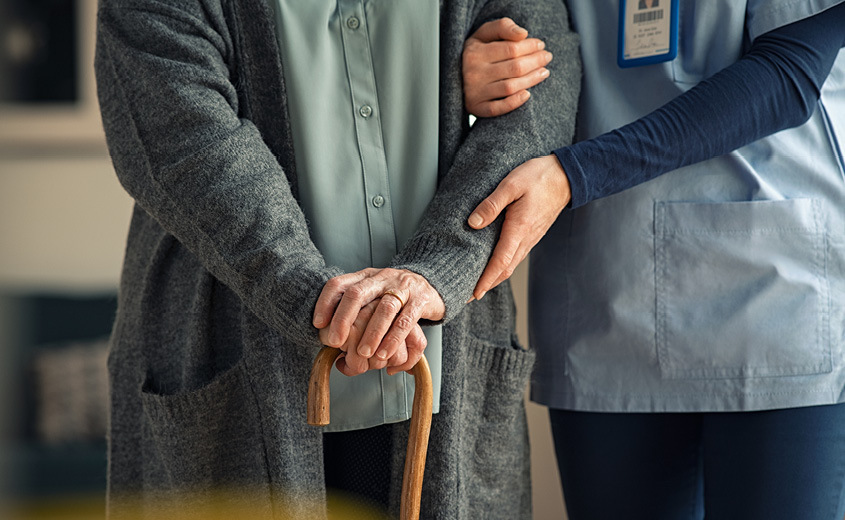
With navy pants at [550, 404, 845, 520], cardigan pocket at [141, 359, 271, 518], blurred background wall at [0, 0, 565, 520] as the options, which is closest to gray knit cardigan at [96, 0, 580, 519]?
cardigan pocket at [141, 359, 271, 518]

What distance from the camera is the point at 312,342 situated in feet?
2.97

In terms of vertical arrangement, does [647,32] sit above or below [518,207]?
above

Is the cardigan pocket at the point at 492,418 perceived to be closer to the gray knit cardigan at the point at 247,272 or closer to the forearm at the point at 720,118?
the gray knit cardigan at the point at 247,272

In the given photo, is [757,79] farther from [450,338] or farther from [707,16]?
[450,338]

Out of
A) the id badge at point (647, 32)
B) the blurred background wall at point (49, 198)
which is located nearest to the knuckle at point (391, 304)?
the id badge at point (647, 32)

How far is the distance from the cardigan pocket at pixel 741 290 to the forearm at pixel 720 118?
0.10 meters

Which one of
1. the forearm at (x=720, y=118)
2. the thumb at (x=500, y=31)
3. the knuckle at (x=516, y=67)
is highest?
the thumb at (x=500, y=31)

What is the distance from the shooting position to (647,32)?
43.6 inches

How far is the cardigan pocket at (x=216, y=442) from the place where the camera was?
1.01 m

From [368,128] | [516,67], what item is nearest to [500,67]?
[516,67]

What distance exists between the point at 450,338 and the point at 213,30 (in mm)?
482

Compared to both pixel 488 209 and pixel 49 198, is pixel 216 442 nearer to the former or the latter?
pixel 488 209

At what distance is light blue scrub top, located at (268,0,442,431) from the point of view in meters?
1.01

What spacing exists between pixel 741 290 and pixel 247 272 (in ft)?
2.08
